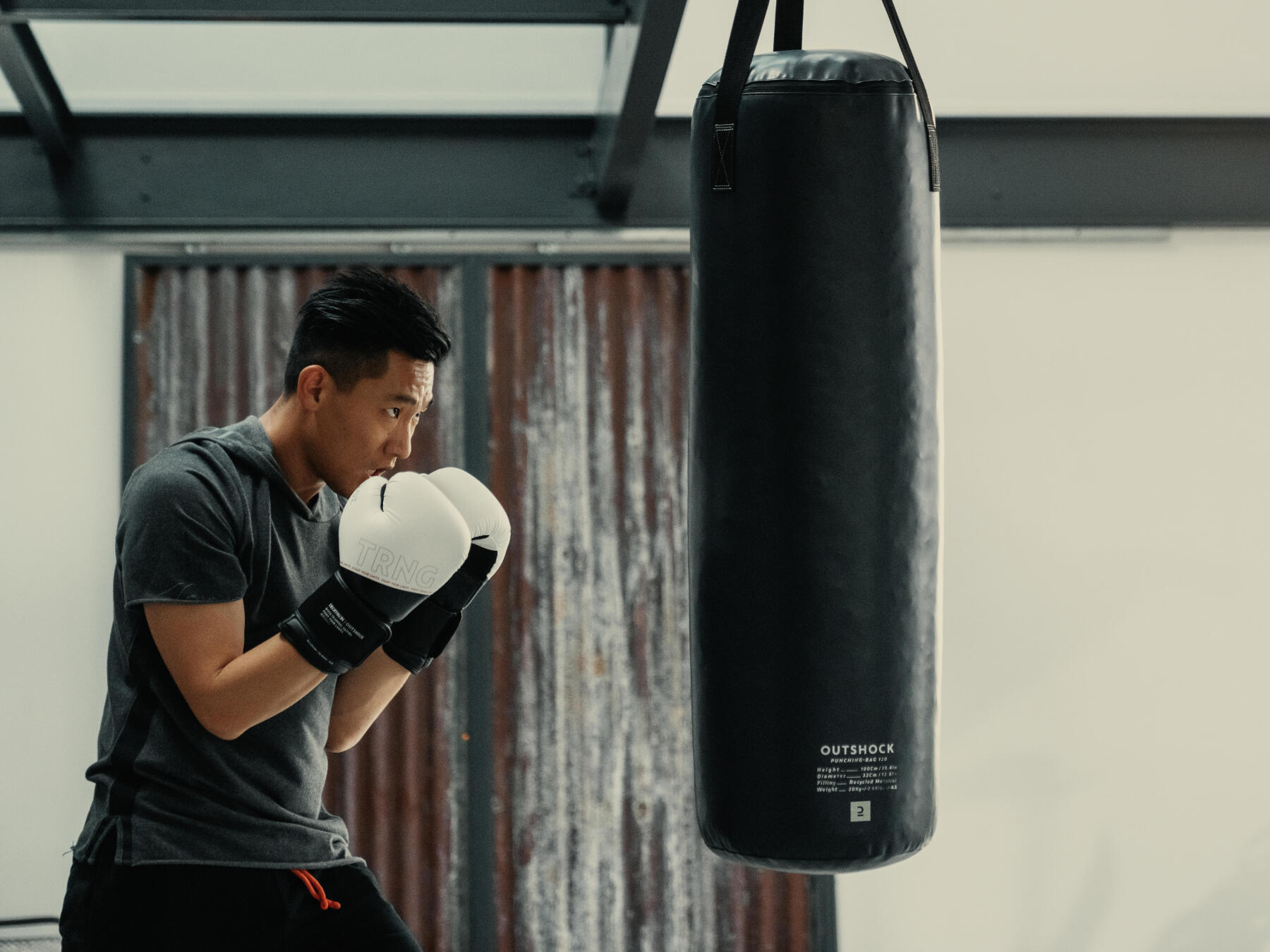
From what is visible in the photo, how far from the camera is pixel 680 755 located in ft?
10.7

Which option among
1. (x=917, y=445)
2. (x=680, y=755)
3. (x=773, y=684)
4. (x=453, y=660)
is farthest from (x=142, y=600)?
(x=680, y=755)

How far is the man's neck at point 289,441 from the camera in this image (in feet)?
5.63

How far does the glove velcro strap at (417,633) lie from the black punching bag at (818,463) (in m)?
0.49

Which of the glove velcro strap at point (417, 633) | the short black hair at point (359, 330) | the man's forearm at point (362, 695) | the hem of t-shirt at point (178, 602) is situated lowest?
the man's forearm at point (362, 695)

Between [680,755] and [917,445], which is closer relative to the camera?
[917,445]

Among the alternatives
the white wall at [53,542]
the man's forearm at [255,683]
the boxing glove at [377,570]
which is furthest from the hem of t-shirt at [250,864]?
the white wall at [53,542]

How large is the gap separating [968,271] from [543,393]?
1308mm

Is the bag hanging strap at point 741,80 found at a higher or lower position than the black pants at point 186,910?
higher

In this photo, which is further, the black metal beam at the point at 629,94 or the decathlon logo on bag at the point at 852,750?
the black metal beam at the point at 629,94

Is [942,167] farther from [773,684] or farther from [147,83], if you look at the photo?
[773,684]

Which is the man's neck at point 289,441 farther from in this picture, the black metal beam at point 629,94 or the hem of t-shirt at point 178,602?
the black metal beam at point 629,94

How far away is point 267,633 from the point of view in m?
1.65

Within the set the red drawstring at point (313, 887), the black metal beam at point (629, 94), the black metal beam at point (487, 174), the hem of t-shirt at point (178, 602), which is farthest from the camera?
the black metal beam at point (487, 174)

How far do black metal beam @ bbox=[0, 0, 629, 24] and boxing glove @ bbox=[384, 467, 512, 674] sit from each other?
1377 mm
